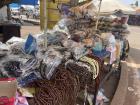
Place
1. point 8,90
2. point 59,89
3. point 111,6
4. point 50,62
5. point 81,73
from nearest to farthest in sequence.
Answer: point 8,90 → point 59,89 → point 50,62 → point 81,73 → point 111,6

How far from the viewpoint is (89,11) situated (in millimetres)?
9367

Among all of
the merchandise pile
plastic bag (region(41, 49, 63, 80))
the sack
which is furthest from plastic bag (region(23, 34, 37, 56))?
the sack

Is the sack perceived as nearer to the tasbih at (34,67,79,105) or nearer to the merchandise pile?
the merchandise pile

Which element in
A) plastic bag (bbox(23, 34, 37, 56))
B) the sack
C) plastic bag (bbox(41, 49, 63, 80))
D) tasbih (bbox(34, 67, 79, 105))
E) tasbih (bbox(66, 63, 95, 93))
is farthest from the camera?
tasbih (bbox(66, 63, 95, 93))

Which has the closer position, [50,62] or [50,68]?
[50,68]

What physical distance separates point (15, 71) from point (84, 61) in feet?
4.97

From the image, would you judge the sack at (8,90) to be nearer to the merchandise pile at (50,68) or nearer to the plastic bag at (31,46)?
the merchandise pile at (50,68)

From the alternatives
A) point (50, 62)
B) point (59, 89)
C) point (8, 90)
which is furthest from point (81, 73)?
point (8, 90)

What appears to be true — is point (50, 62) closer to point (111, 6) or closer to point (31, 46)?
point (31, 46)

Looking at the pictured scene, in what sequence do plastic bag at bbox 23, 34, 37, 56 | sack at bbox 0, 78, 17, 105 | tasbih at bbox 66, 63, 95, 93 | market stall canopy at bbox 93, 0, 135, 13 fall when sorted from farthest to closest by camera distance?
market stall canopy at bbox 93, 0, 135, 13 → tasbih at bbox 66, 63, 95, 93 → plastic bag at bbox 23, 34, 37, 56 → sack at bbox 0, 78, 17, 105

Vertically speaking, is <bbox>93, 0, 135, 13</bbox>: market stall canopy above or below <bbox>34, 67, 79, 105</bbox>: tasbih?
above

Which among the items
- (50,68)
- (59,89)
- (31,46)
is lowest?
(59,89)

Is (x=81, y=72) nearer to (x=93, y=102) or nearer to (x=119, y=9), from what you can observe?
(x=93, y=102)

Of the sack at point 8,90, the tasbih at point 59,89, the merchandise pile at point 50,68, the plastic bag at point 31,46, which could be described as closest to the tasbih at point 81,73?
the merchandise pile at point 50,68
